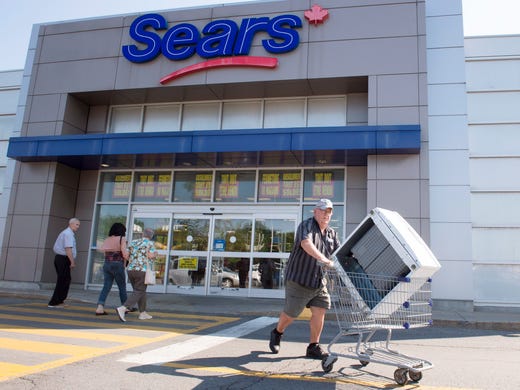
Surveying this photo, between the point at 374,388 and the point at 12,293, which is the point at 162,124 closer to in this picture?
the point at 12,293

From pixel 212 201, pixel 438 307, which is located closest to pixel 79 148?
pixel 212 201

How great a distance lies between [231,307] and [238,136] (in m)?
4.31

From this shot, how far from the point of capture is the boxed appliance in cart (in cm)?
429

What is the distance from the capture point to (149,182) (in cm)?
1401

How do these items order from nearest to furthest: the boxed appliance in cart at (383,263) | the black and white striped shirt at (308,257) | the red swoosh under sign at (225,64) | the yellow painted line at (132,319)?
the boxed appliance in cart at (383,263)
the black and white striped shirt at (308,257)
the yellow painted line at (132,319)
the red swoosh under sign at (225,64)

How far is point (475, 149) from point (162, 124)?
8919mm

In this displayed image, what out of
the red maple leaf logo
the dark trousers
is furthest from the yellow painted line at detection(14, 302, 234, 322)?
the red maple leaf logo

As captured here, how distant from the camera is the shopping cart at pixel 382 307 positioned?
432 centimetres

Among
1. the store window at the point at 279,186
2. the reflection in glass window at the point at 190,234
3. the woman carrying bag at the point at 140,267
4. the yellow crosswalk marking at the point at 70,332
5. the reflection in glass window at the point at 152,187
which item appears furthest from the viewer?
the reflection in glass window at the point at 152,187

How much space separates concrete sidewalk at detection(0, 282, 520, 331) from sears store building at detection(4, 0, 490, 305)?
0.55m

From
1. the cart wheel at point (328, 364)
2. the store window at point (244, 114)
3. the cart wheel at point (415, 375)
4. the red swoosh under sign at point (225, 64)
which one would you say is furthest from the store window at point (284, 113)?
the cart wheel at point (415, 375)

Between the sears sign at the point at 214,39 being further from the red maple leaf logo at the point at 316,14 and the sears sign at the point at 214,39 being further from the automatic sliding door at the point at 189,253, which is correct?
the automatic sliding door at the point at 189,253

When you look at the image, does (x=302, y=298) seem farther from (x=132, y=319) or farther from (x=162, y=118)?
(x=162, y=118)

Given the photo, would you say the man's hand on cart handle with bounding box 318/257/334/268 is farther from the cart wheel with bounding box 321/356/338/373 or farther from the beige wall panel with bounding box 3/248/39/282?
the beige wall panel with bounding box 3/248/39/282
